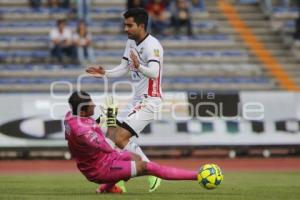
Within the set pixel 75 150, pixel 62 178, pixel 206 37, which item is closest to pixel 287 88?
pixel 206 37

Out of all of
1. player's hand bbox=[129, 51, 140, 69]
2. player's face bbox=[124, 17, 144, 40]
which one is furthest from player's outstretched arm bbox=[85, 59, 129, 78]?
player's hand bbox=[129, 51, 140, 69]

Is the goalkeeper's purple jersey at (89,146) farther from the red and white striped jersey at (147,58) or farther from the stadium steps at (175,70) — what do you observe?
the stadium steps at (175,70)

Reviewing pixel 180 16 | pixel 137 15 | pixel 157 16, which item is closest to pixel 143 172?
pixel 137 15

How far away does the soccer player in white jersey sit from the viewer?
13.1 metres

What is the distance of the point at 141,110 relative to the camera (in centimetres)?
1328

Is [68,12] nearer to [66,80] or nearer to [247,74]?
[66,80]

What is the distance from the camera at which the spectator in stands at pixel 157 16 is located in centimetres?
3025

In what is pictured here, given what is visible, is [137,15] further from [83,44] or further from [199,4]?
[199,4]

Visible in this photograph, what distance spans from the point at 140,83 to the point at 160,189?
173 centimetres

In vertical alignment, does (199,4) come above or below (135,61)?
below

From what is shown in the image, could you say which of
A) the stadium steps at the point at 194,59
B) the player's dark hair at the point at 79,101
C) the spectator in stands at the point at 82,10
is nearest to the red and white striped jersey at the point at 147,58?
the player's dark hair at the point at 79,101

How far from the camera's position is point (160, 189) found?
13.8m

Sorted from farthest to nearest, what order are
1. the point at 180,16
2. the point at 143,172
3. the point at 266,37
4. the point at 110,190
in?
the point at 266,37
the point at 180,16
the point at 110,190
the point at 143,172

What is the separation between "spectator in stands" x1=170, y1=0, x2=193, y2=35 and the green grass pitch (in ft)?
42.7
